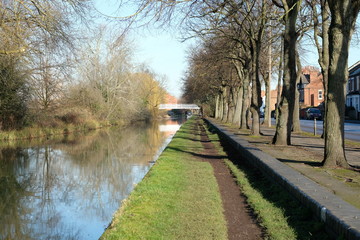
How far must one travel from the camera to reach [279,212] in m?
7.48

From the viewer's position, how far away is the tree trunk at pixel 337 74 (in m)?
10.4

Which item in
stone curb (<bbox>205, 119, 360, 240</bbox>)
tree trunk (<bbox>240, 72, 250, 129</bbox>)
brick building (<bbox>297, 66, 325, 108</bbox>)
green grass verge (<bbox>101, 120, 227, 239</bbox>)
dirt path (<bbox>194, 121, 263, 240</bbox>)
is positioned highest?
brick building (<bbox>297, 66, 325, 108</bbox>)

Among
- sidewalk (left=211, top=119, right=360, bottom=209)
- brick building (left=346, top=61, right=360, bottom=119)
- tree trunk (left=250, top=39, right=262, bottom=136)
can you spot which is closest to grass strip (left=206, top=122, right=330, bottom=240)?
sidewalk (left=211, top=119, right=360, bottom=209)

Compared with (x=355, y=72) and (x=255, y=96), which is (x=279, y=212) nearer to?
(x=255, y=96)

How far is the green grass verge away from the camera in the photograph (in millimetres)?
6617

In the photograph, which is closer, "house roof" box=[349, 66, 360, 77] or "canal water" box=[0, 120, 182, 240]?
"canal water" box=[0, 120, 182, 240]

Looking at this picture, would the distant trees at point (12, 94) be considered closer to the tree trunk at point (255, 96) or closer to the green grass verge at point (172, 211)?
the tree trunk at point (255, 96)

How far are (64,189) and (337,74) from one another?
28.5 ft

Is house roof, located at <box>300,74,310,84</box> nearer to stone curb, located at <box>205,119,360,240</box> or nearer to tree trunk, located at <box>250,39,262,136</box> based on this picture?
tree trunk, located at <box>250,39,262,136</box>

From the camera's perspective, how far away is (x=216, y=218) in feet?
24.5

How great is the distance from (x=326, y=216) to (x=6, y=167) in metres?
15.0

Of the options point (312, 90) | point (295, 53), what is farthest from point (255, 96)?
point (312, 90)

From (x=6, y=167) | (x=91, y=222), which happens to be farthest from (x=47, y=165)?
(x=91, y=222)

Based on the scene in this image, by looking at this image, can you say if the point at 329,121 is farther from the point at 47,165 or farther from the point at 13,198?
the point at 47,165
